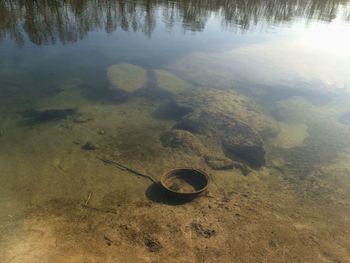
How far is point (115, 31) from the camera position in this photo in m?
13.4

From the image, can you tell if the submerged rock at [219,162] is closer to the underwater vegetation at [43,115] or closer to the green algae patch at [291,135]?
the green algae patch at [291,135]

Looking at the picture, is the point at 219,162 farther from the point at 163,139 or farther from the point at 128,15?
the point at 128,15

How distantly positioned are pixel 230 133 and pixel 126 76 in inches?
152

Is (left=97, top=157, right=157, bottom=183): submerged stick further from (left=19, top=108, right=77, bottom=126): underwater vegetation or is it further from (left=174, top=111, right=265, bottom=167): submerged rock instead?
(left=19, top=108, right=77, bottom=126): underwater vegetation

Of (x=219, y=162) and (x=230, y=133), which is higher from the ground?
(x=230, y=133)

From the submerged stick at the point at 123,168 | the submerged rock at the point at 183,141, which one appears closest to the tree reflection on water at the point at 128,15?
the submerged rock at the point at 183,141

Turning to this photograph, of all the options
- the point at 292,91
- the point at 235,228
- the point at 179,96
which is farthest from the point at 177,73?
the point at 235,228

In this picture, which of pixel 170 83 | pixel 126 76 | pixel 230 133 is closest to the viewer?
pixel 230 133

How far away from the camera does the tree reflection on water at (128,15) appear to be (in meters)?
11.8

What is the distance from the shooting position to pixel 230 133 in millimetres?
7047

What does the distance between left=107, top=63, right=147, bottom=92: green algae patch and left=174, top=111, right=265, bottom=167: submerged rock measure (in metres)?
2.21

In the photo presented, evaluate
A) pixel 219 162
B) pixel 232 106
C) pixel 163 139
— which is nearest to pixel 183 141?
pixel 163 139

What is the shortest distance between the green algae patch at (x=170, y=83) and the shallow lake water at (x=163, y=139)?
6 cm

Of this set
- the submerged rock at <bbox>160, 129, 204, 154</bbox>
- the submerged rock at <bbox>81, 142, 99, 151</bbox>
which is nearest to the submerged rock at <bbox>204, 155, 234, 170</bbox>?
the submerged rock at <bbox>160, 129, 204, 154</bbox>
